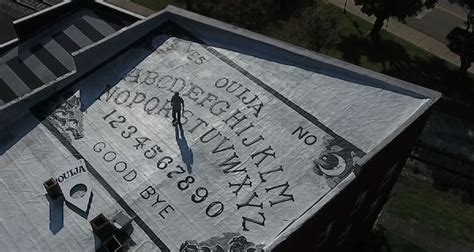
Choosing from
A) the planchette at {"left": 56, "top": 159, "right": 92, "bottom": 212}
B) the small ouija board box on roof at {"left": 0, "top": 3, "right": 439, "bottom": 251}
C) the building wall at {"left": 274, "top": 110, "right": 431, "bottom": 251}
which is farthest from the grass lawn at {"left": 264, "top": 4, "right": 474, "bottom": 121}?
the planchette at {"left": 56, "top": 159, "right": 92, "bottom": 212}

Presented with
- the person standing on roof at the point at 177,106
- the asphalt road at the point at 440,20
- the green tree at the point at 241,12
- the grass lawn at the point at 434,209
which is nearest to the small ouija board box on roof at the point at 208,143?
the person standing on roof at the point at 177,106

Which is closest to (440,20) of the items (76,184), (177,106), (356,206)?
(356,206)

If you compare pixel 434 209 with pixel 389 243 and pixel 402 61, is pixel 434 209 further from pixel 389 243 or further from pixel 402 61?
pixel 402 61

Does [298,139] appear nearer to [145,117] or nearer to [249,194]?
[249,194]

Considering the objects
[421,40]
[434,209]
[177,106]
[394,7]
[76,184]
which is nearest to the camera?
[76,184]

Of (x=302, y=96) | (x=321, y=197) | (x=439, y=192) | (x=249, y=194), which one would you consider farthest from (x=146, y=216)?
(x=439, y=192)
